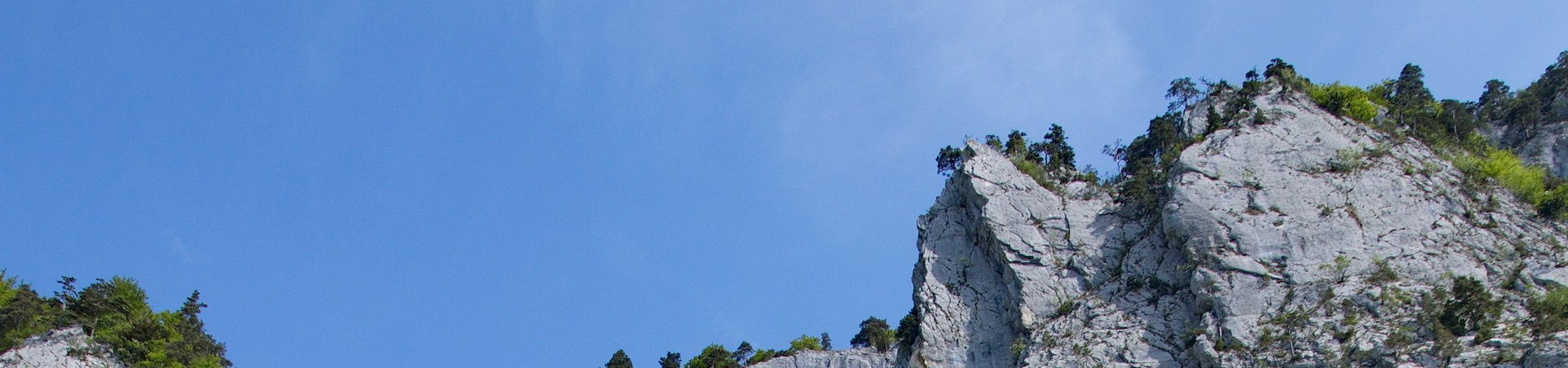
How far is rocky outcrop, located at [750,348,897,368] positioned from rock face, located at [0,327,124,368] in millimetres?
30982

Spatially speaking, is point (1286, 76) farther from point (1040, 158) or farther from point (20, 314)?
point (20, 314)

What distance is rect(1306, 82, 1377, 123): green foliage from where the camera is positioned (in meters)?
53.7

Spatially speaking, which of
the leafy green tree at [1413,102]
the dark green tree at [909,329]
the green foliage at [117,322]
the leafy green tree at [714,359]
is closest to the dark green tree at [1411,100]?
the leafy green tree at [1413,102]

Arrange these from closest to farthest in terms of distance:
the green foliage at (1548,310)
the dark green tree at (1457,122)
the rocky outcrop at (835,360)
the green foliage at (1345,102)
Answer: the green foliage at (1548,310), the green foliage at (1345,102), the dark green tree at (1457,122), the rocky outcrop at (835,360)

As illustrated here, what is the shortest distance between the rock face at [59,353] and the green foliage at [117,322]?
0.43m

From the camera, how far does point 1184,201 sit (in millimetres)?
44781

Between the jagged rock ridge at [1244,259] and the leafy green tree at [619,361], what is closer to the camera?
the jagged rock ridge at [1244,259]

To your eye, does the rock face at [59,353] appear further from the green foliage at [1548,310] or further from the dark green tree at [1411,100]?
the dark green tree at [1411,100]

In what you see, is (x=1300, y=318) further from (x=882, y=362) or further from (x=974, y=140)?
(x=882, y=362)

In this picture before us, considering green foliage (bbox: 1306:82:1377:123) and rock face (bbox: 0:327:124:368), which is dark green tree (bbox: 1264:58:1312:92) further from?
rock face (bbox: 0:327:124:368)

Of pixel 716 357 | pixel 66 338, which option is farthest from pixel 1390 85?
pixel 66 338

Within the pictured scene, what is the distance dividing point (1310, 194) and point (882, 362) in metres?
23.2

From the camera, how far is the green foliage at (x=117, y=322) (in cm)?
5075

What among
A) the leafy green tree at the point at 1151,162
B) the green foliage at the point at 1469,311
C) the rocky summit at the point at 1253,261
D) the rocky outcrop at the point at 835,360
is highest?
the leafy green tree at the point at 1151,162
